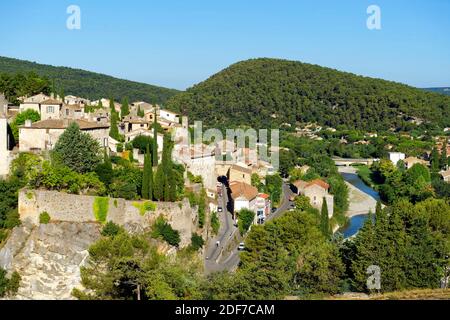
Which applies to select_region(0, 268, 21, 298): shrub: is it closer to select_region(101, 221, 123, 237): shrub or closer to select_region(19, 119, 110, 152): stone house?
select_region(101, 221, 123, 237): shrub

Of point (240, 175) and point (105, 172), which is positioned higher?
point (105, 172)

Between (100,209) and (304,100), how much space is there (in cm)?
8695

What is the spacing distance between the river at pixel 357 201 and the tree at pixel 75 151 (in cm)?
1480

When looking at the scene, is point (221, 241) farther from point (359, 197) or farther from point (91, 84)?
point (91, 84)

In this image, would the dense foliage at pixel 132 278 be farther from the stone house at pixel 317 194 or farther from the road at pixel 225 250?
the stone house at pixel 317 194

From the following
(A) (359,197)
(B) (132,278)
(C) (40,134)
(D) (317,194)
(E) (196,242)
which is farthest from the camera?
(A) (359,197)

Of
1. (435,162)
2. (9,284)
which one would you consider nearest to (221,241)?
(9,284)

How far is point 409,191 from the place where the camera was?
46.8 meters

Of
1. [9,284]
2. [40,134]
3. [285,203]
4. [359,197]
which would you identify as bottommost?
[359,197]

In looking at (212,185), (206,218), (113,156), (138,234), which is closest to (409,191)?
(212,185)

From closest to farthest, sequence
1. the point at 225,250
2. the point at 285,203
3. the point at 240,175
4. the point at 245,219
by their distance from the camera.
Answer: the point at 225,250 → the point at 245,219 → the point at 240,175 → the point at 285,203

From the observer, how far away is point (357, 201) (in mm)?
47406

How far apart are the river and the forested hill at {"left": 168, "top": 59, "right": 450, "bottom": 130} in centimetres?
3277

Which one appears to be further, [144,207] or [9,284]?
[144,207]
